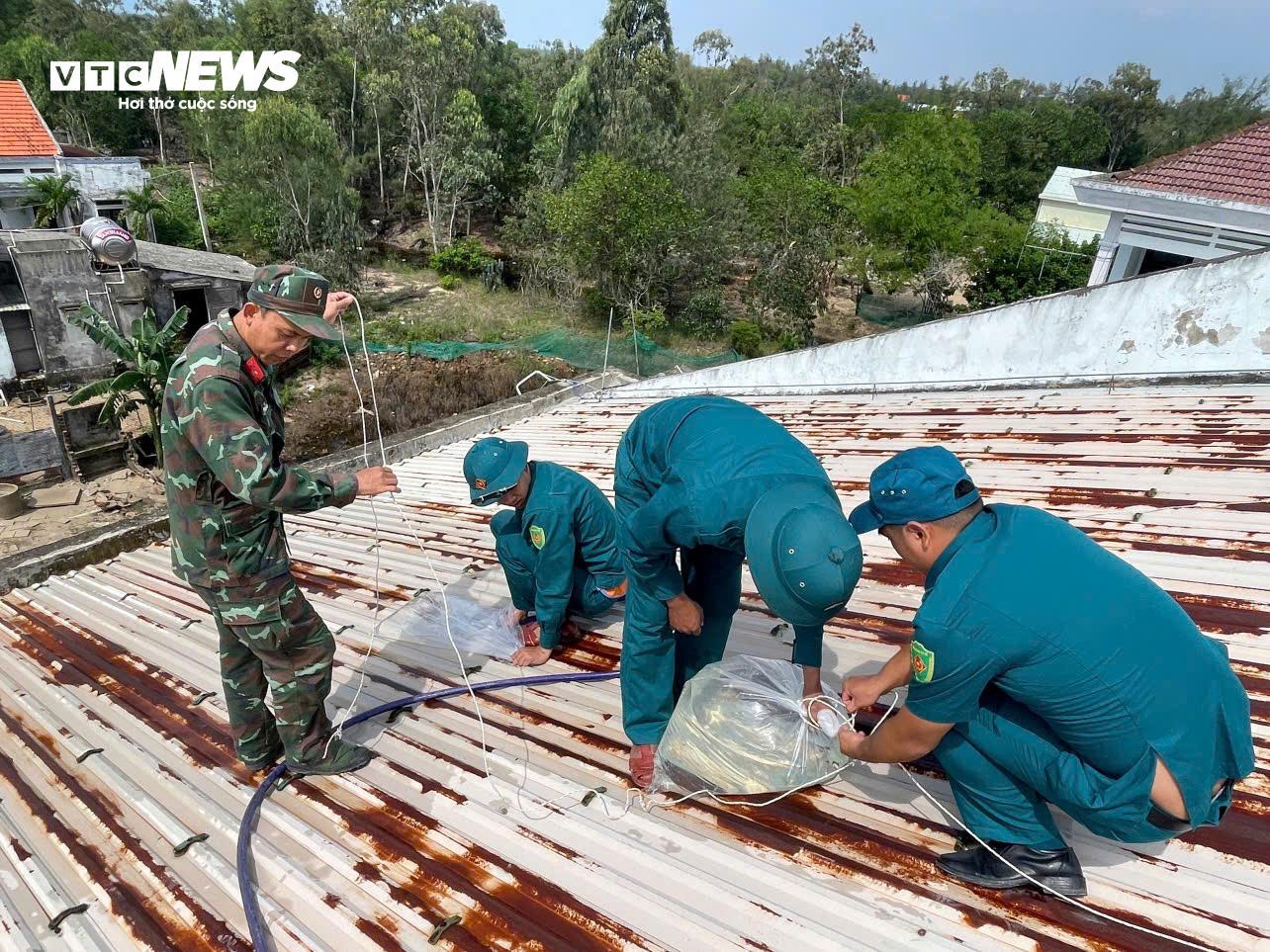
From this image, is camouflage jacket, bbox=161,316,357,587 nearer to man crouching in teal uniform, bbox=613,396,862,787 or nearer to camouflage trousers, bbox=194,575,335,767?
camouflage trousers, bbox=194,575,335,767

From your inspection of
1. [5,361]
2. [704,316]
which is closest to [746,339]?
[704,316]

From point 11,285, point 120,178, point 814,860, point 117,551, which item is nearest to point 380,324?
point 11,285

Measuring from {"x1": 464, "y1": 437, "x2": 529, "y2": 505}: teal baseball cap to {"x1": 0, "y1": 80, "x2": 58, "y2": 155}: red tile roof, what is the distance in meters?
26.9

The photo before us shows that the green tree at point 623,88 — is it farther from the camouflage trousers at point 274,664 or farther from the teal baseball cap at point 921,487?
the teal baseball cap at point 921,487

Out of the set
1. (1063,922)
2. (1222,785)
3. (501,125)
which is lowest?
(1063,922)

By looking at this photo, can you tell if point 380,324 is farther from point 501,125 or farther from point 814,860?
point 814,860

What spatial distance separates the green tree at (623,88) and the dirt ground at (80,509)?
18.2 metres

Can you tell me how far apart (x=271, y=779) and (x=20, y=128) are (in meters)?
28.2

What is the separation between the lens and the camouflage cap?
2215 mm

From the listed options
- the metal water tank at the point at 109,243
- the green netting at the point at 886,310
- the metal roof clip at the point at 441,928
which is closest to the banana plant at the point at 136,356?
the metal water tank at the point at 109,243

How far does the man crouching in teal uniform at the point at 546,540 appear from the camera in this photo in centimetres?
296

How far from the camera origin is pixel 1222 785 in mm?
1685

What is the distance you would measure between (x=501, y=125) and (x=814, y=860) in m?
35.6

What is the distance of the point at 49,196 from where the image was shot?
20469 millimetres
